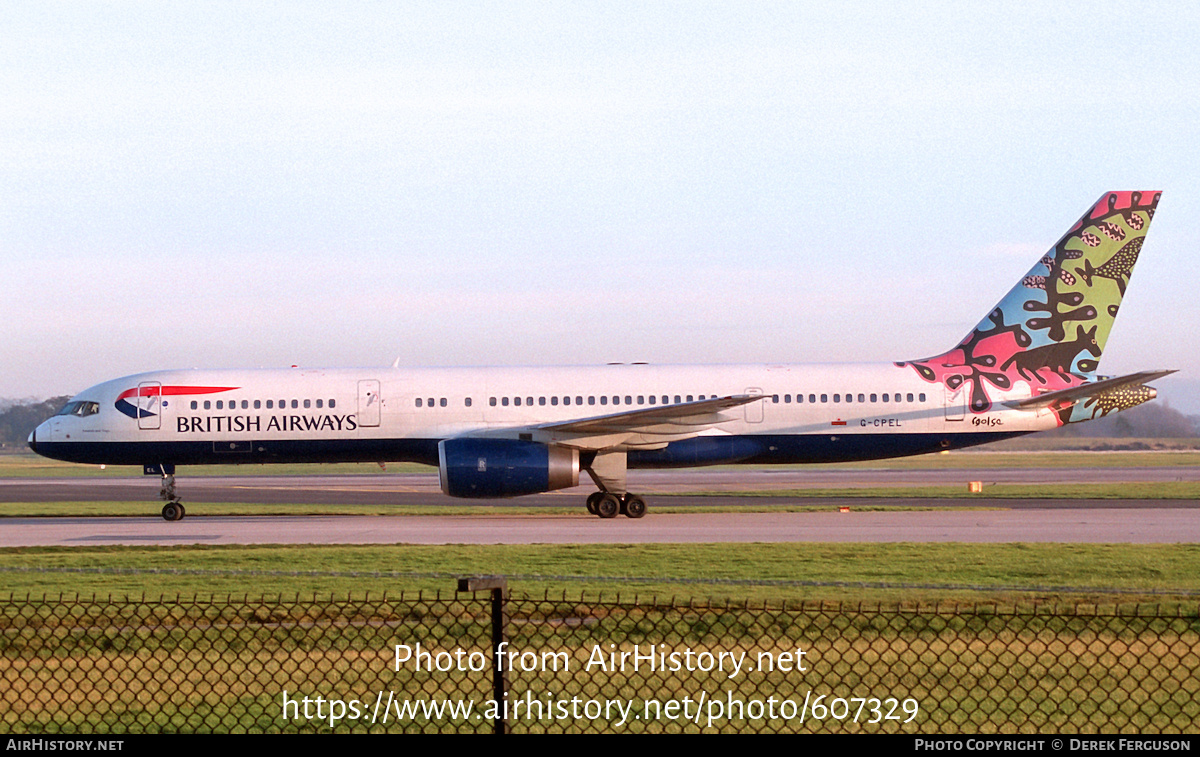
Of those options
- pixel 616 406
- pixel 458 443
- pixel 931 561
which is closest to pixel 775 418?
pixel 616 406

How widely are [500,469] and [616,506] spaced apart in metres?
3.19

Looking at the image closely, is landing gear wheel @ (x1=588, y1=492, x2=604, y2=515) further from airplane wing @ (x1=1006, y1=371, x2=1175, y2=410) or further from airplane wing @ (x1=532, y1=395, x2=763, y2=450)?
airplane wing @ (x1=1006, y1=371, x2=1175, y2=410)

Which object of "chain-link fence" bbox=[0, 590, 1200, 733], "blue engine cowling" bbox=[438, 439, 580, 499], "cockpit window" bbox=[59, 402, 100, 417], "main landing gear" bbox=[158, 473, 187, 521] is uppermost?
"cockpit window" bbox=[59, 402, 100, 417]

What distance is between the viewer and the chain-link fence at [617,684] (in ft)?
24.7

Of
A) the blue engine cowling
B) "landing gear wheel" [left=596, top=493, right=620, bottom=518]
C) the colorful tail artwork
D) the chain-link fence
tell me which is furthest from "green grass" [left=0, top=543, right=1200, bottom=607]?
the colorful tail artwork

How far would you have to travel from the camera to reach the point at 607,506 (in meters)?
27.4

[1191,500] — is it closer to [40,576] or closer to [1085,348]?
[1085,348]

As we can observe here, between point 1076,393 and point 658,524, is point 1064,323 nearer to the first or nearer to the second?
point 1076,393

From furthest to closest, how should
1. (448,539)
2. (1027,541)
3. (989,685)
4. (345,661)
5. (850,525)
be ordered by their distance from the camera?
(850,525) < (448,539) < (1027,541) < (345,661) < (989,685)

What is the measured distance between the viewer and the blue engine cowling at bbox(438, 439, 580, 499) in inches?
1011

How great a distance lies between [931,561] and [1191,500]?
61.5 ft

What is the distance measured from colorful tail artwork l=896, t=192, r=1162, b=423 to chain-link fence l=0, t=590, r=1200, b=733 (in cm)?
1857

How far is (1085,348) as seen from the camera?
2962 centimetres

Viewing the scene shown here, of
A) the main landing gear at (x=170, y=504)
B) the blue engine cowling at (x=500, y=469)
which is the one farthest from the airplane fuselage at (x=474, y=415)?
the blue engine cowling at (x=500, y=469)
